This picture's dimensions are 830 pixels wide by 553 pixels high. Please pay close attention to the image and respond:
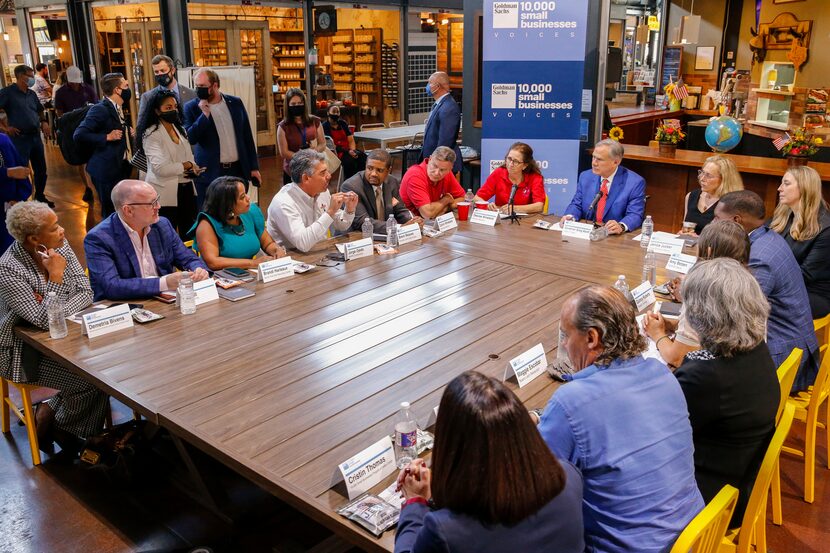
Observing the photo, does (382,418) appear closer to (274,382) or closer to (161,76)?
(274,382)

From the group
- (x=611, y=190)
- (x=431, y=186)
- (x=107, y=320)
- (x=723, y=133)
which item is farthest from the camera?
(x=723, y=133)

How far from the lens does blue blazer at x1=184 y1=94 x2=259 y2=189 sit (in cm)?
606

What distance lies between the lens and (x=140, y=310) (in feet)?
10.6

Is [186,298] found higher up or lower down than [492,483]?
lower down

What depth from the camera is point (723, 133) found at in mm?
6586

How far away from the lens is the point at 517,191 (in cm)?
532

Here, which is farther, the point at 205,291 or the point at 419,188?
the point at 419,188

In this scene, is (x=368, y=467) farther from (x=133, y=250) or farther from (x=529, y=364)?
(x=133, y=250)

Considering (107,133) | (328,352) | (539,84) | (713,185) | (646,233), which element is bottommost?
(328,352)

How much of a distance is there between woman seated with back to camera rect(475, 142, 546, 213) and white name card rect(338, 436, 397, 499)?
3253mm

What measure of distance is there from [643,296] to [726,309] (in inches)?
44.7

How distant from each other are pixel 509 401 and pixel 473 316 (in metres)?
1.73

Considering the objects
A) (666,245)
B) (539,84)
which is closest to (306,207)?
(666,245)

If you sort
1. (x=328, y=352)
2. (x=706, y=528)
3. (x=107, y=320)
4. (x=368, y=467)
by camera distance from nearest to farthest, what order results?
(x=706, y=528), (x=368, y=467), (x=328, y=352), (x=107, y=320)
